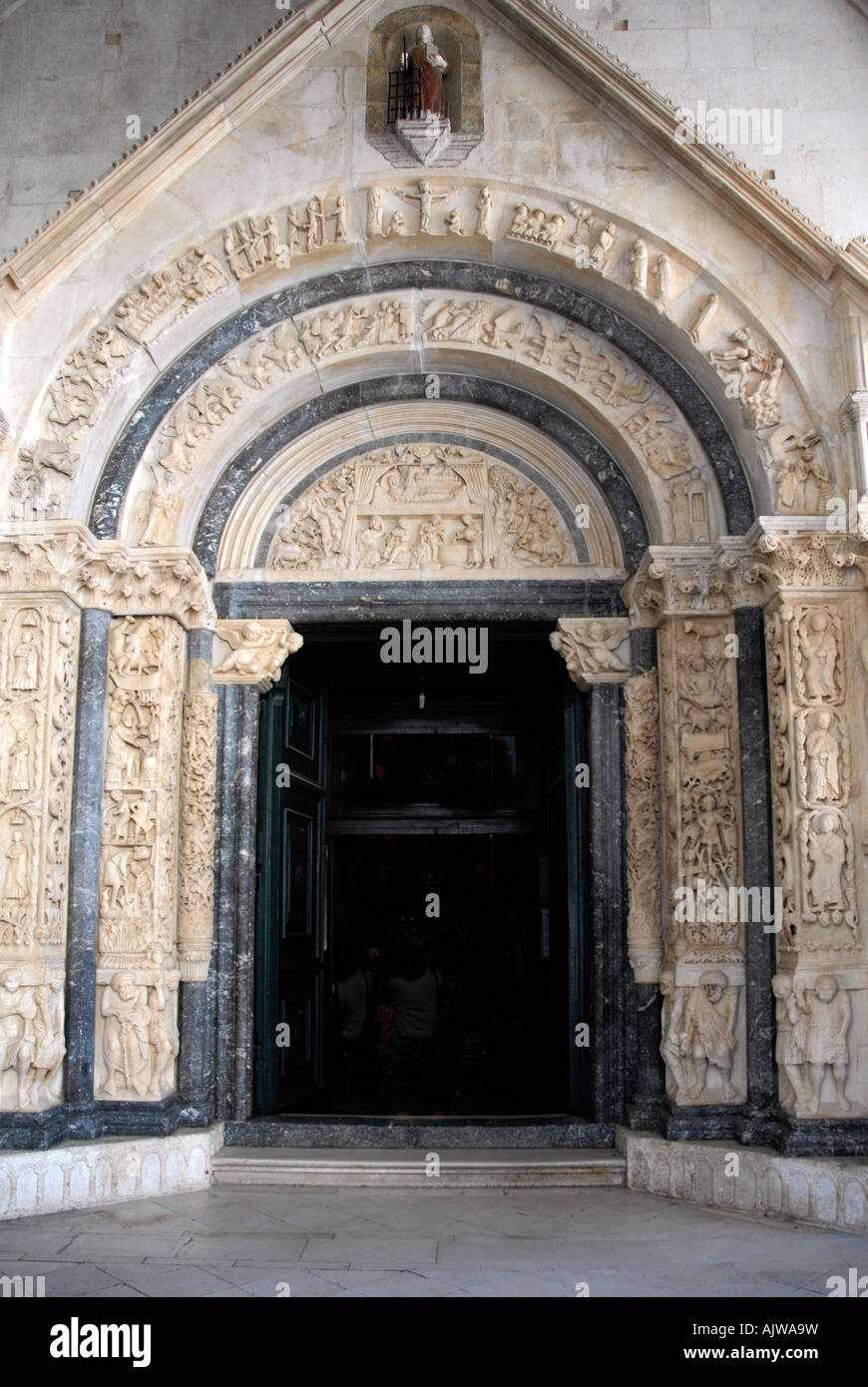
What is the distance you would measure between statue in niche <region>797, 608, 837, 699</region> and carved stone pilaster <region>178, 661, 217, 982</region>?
10.5ft

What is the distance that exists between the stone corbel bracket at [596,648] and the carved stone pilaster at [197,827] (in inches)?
80.5

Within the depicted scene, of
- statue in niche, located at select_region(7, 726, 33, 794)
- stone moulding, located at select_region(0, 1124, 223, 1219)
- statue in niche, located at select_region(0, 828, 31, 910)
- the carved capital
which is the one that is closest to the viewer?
stone moulding, located at select_region(0, 1124, 223, 1219)

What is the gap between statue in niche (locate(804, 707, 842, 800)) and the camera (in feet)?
19.6

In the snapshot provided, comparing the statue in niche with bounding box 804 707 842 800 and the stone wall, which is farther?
the stone wall

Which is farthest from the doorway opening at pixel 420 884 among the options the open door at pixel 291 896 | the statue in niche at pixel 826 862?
the statue in niche at pixel 826 862

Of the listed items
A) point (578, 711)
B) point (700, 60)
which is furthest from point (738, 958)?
point (700, 60)

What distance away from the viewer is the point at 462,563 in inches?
286

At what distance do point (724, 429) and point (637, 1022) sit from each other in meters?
3.27

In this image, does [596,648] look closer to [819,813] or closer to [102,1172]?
[819,813]

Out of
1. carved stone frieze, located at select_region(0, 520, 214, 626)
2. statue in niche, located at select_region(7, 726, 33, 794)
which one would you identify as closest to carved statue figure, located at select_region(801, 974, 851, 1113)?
carved stone frieze, located at select_region(0, 520, 214, 626)

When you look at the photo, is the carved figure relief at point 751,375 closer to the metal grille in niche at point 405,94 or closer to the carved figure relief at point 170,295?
the metal grille in niche at point 405,94

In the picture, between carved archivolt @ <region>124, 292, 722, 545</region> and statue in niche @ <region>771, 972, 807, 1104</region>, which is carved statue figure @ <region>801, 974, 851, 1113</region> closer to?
statue in niche @ <region>771, 972, 807, 1104</region>

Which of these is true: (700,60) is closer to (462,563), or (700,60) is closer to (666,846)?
(462,563)

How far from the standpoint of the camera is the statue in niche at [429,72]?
668cm
